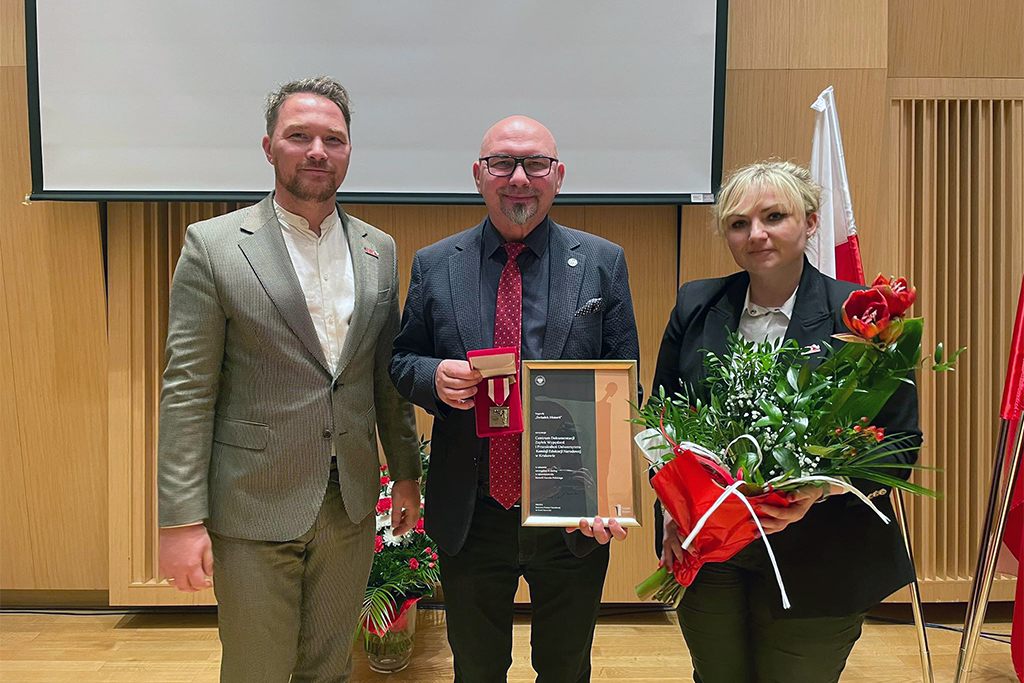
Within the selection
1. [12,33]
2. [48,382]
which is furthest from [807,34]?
[48,382]

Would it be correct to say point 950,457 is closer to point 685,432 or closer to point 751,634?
point 751,634

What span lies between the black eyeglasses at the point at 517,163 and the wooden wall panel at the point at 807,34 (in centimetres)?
181

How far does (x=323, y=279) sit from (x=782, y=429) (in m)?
A: 1.11

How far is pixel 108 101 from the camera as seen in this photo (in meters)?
3.13

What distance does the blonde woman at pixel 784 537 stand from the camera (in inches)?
62.3

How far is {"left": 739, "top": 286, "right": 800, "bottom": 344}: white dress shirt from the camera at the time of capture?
1.71m

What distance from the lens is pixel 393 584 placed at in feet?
9.47

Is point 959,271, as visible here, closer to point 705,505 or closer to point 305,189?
point 705,505

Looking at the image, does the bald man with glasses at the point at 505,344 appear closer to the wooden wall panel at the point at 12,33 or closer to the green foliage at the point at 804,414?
the green foliage at the point at 804,414

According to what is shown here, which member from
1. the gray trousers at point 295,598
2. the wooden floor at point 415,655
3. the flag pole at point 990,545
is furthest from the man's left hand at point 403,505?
the flag pole at point 990,545

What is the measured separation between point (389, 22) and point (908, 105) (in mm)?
2279

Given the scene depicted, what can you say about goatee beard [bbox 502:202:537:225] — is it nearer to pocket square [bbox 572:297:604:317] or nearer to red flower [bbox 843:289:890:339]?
pocket square [bbox 572:297:604:317]

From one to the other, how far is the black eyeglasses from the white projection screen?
1.36 meters

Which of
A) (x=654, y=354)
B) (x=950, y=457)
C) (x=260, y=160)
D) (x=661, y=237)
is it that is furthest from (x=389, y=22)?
(x=950, y=457)
